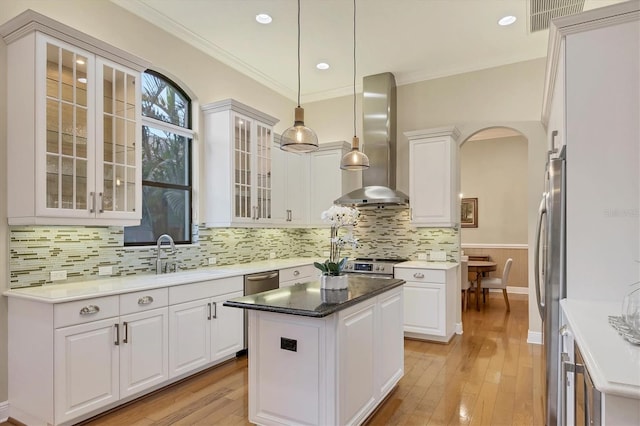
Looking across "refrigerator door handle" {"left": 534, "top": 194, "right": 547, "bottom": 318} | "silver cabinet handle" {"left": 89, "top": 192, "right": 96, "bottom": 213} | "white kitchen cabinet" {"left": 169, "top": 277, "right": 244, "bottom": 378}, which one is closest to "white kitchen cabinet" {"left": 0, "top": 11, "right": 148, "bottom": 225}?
"silver cabinet handle" {"left": 89, "top": 192, "right": 96, "bottom": 213}

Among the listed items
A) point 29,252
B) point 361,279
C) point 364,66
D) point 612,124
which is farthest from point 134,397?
point 364,66

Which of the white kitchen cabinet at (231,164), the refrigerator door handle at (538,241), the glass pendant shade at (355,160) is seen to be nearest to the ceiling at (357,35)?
the white kitchen cabinet at (231,164)

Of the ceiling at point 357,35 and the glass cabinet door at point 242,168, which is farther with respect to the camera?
the glass cabinet door at point 242,168

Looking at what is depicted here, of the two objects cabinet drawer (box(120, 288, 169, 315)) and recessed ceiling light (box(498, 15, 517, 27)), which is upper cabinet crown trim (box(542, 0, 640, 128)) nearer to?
recessed ceiling light (box(498, 15, 517, 27))

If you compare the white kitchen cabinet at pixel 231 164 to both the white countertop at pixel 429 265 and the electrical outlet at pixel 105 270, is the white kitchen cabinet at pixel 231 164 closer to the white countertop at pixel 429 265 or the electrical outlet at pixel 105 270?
the electrical outlet at pixel 105 270

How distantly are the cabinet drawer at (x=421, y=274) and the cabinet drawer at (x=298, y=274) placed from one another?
113cm

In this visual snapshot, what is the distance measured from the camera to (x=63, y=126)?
8.99 feet

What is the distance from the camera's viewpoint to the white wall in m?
7.99

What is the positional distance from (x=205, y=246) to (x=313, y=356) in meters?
2.51

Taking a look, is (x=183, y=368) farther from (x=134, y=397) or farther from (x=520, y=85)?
(x=520, y=85)

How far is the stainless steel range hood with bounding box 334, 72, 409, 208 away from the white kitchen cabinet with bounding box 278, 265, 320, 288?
1004 mm

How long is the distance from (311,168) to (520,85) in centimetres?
301

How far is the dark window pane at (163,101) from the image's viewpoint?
392cm

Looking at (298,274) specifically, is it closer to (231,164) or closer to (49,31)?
(231,164)
